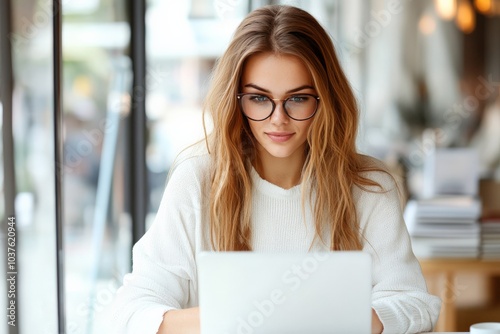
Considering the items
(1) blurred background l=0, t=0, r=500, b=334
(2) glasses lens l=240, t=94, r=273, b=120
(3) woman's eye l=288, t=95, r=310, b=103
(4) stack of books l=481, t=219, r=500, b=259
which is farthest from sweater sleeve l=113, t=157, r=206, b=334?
(4) stack of books l=481, t=219, r=500, b=259

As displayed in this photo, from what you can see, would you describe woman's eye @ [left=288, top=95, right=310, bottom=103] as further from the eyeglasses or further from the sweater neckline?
the sweater neckline

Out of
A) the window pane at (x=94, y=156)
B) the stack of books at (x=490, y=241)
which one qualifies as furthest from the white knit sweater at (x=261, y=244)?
the stack of books at (x=490, y=241)

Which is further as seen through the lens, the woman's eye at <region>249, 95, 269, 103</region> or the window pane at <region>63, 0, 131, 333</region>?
the window pane at <region>63, 0, 131, 333</region>

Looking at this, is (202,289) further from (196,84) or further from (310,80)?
(196,84)

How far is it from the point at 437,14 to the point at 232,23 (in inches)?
109

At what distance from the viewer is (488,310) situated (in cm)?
370

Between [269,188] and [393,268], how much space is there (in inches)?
15.7

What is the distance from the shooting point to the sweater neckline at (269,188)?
2.22 meters

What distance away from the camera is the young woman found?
2.06 m

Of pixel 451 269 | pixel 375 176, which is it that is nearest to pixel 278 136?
pixel 375 176

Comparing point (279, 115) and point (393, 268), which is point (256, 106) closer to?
point (279, 115)

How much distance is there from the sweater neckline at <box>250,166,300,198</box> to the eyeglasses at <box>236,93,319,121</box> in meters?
0.21

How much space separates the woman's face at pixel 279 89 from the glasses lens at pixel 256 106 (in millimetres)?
14

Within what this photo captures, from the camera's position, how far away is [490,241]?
3.54 meters
